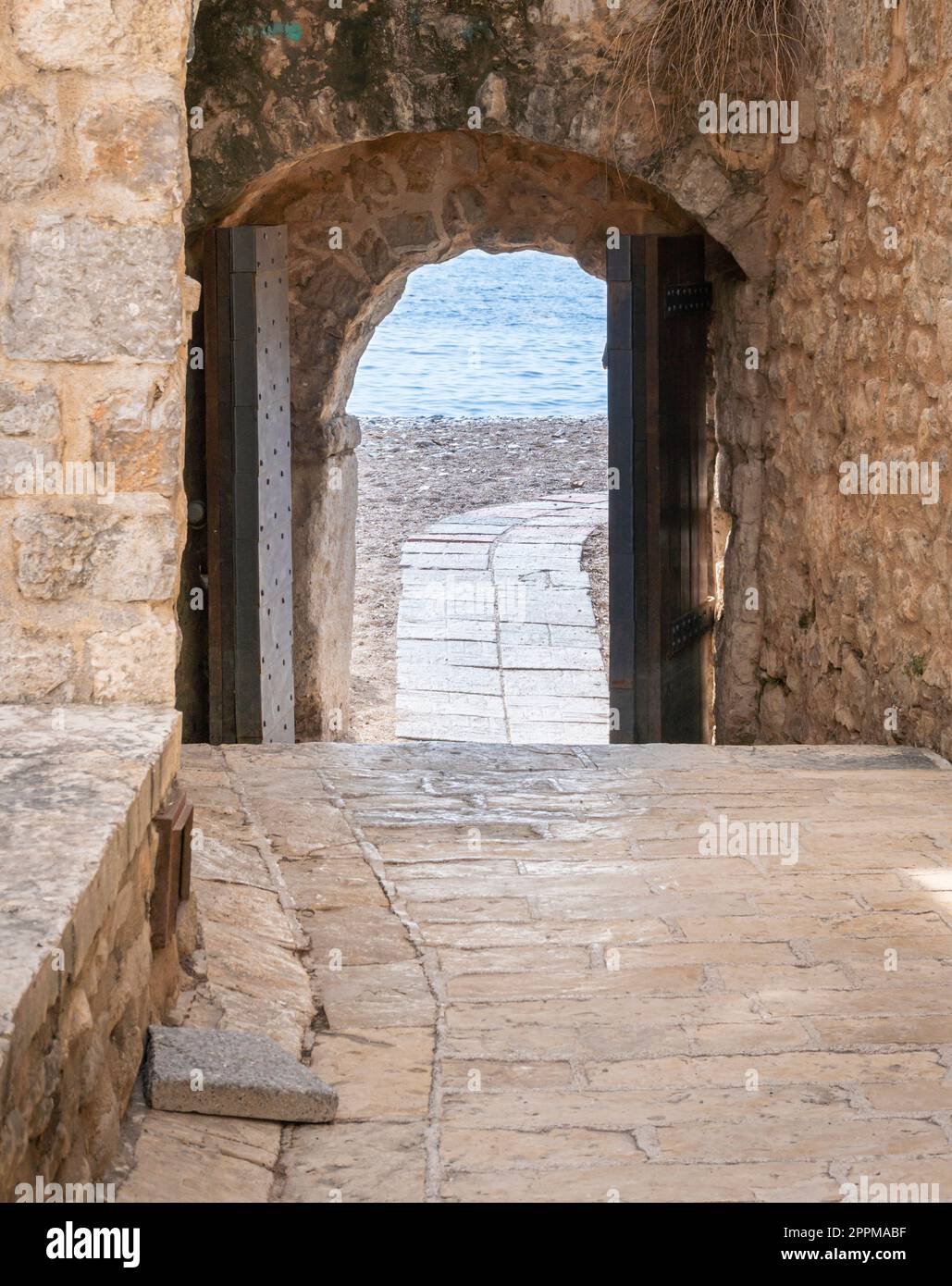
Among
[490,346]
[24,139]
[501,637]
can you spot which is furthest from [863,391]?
[490,346]

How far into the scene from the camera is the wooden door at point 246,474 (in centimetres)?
522

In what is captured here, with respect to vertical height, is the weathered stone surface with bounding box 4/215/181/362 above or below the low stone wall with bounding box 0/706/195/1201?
above

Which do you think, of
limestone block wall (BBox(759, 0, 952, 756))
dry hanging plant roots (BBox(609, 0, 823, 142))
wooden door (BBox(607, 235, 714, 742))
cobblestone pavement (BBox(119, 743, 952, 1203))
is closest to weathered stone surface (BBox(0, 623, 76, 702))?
cobblestone pavement (BBox(119, 743, 952, 1203))

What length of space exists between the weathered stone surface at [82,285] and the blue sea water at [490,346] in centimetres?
1156

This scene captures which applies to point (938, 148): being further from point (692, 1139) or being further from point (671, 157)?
point (692, 1139)

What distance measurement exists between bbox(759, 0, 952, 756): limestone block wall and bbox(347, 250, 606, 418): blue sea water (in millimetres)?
9066

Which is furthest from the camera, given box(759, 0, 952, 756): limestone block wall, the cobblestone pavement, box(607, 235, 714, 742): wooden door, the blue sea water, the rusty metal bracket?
the blue sea water

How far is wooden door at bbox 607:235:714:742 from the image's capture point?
5141 mm

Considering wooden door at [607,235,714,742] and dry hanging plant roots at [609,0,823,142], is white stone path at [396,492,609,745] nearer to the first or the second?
wooden door at [607,235,714,742]

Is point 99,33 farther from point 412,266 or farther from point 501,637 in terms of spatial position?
point 501,637

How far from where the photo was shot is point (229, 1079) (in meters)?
2.03

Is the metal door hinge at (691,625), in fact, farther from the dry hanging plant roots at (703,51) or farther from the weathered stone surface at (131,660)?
the weathered stone surface at (131,660)
